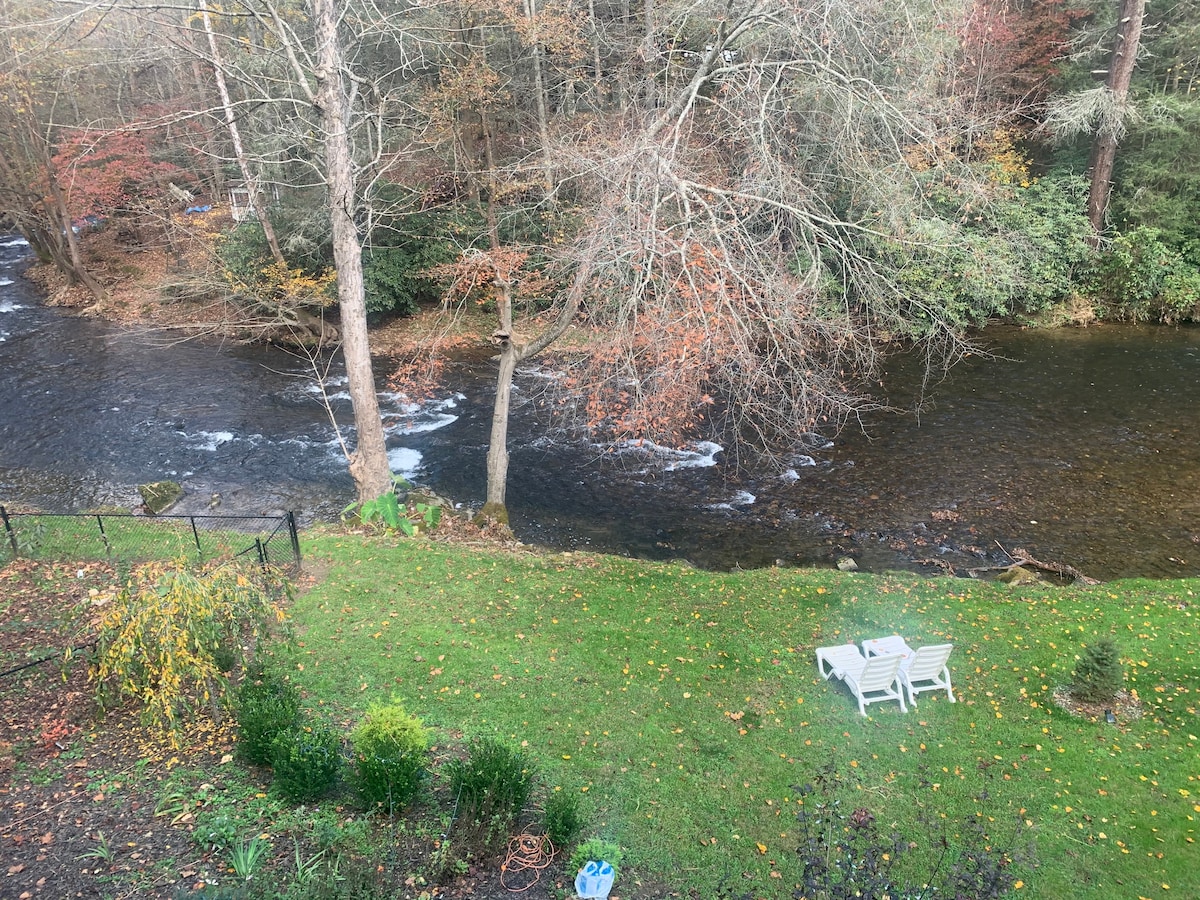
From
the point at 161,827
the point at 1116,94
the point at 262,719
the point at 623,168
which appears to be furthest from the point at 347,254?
the point at 1116,94

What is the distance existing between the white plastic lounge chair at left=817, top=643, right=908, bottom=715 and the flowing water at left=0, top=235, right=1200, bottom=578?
12.9 ft

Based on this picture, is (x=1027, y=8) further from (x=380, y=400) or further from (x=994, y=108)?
(x=380, y=400)

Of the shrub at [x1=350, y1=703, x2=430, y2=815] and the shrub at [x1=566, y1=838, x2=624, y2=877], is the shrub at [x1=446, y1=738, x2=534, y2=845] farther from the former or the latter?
the shrub at [x1=566, y1=838, x2=624, y2=877]

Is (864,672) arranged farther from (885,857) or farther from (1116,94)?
(1116,94)

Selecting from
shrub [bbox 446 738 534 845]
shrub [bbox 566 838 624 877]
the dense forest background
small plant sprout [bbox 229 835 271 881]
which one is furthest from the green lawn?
the dense forest background

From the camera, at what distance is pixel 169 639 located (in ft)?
18.4

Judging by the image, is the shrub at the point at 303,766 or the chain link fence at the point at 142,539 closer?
the shrub at the point at 303,766

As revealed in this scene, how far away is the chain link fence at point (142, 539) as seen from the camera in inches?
383

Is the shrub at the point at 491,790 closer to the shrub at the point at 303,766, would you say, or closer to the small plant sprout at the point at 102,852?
the shrub at the point at 303,766

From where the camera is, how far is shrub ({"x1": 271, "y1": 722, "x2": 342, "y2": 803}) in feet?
17.4

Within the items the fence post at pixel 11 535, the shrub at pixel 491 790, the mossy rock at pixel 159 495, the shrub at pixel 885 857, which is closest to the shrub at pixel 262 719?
the shrub at pixel 491 790

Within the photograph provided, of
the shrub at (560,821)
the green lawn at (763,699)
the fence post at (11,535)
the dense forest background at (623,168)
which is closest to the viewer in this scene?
the shrub at (560,821)

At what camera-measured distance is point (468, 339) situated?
22.0 meters

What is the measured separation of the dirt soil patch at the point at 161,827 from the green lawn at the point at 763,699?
984mm
